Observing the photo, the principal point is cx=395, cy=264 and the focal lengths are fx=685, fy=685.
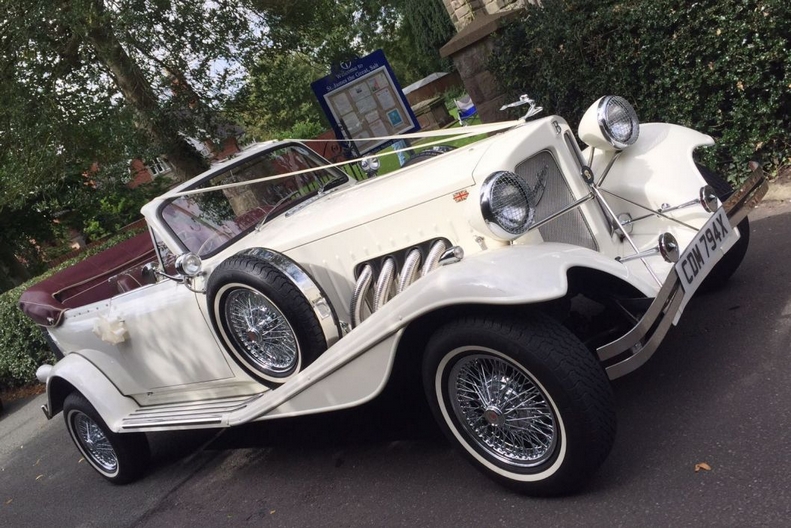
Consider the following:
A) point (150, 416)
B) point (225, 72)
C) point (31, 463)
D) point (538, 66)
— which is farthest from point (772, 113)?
point (31, 463)

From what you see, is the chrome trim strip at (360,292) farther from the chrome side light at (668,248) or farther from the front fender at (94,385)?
the front fender at (94,385)

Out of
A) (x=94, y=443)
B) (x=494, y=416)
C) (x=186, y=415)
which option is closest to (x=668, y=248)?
(x=494, y=416)

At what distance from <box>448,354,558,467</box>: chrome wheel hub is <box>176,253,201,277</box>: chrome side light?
1823 millimetres

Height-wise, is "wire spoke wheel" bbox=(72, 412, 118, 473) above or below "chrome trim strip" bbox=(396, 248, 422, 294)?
below

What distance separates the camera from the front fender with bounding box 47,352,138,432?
466 cm

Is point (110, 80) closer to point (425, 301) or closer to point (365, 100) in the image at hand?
point (365, 100)

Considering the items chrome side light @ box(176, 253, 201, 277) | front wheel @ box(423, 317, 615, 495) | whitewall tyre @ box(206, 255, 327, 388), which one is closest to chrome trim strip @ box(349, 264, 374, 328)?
whitewall tyre @ box(206, 255, 327, 388)

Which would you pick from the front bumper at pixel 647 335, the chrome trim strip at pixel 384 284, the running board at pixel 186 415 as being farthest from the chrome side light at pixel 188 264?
the front bumper at pixel 647 335

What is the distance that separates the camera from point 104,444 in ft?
16.6

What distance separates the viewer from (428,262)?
136 inches

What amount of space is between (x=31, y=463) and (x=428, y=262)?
514 cm

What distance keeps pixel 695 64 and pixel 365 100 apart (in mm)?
4567

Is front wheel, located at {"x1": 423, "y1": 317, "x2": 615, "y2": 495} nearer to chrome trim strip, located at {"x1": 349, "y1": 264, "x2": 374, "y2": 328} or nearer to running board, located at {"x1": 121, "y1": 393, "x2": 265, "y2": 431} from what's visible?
chrome trim strip, located at {"x1": 349, "y1": 264, "x2": 374, "y2": 328}

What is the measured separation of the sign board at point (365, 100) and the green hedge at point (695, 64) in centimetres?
274
